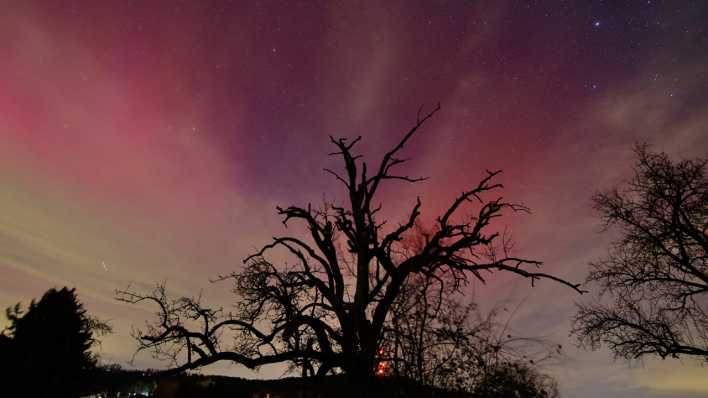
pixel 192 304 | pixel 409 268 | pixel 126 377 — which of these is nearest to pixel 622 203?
pixel 409 268

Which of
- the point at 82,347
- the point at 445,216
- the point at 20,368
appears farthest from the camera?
the point at 82,347

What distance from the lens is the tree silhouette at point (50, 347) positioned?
53.5 ft

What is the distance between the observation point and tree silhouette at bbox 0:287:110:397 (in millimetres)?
16297

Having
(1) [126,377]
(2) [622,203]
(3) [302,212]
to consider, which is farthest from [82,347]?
(1) [126,377]

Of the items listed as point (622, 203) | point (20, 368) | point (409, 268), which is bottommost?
point (20, 368)

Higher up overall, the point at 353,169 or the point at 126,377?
the point at 353,169

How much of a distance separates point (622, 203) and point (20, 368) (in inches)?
1017

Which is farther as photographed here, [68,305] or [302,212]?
→ [68,305]

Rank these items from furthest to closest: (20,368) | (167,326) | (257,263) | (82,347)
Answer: (82,347) → (20,368) → (257,263) → (167,326)

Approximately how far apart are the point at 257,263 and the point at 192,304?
2.22 m

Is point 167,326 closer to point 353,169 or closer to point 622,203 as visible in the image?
point 353,169

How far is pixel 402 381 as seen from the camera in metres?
10.2

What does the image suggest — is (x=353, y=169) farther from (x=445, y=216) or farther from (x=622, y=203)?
(x=622, y=203)

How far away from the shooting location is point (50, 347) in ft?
59.8
